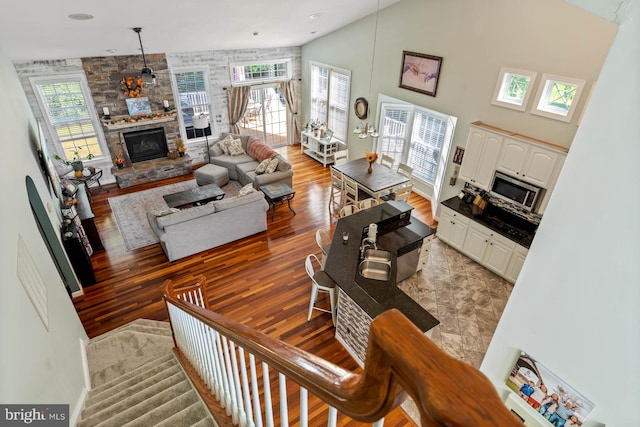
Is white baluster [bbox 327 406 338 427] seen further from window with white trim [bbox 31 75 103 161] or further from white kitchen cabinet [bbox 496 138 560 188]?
window with white trim [bbox 31 75 103 161]

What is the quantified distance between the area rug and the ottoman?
240 millimetres

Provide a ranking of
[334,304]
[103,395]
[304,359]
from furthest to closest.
A: [334,304]
[103,395]
[304,359]

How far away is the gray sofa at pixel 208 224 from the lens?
5930 mm

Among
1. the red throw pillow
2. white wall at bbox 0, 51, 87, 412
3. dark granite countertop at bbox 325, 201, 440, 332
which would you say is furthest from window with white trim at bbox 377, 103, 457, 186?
white wall at bbox 0, 51, 87, 412

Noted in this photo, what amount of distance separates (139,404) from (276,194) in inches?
196

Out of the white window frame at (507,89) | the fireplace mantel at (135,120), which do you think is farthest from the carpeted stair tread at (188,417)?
the fireplace mantel at (135,120)

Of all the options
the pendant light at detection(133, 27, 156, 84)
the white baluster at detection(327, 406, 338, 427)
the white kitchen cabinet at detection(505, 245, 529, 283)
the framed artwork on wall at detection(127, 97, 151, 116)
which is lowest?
the white kitchen cabinet at detection(505, 245, 529, 283)

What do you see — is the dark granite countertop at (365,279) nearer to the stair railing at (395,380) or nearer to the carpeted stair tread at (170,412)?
the carpeted stair tread at (170,412)

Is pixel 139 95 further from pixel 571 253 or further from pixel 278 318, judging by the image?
pixel 571 253

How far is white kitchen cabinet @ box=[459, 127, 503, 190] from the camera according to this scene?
18.4 feet

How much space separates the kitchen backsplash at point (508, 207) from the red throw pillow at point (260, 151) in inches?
179

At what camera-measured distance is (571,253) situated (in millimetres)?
2289

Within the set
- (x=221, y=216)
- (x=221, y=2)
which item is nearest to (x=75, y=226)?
(x=221, y=216)

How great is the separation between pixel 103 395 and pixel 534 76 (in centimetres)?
669
